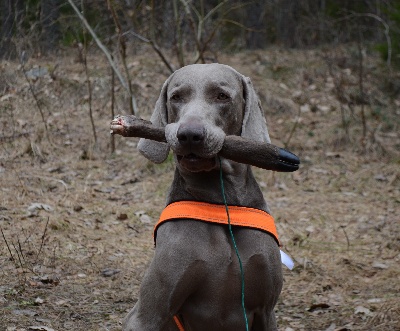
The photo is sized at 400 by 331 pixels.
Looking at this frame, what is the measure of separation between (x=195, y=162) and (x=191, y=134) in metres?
0.17

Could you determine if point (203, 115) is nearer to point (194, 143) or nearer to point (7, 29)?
point (194, 143)

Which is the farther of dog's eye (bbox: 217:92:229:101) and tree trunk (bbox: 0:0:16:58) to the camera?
tree trunk (bbox: 0:0:16:58)

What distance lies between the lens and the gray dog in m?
A: 2.94

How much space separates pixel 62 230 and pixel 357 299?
240cm

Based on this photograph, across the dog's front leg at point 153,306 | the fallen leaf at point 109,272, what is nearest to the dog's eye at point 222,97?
the dog's front leg at point 153,306

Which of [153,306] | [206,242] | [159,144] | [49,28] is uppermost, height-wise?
[159,144]

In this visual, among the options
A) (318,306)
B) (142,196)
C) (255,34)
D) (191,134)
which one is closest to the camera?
(191,134)

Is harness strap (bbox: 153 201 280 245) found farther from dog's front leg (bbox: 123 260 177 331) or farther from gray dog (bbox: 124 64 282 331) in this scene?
dog's front leg (bbox: 123 260 177 331)

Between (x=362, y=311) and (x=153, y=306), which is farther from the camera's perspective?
(x=362, y=311)

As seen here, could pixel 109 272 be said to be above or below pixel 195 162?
below

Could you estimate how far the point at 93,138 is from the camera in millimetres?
8289

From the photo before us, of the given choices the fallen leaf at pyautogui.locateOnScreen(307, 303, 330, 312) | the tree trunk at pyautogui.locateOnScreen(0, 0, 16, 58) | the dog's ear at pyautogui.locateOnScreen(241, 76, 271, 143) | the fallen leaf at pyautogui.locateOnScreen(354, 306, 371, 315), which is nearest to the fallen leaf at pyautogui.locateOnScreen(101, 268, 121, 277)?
the fallen leaf at pyautogui.locateOnScreen(307, 303, 330, 312)

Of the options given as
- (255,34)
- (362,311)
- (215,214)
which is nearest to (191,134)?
(215,214)

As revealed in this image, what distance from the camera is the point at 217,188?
3.18 metres
